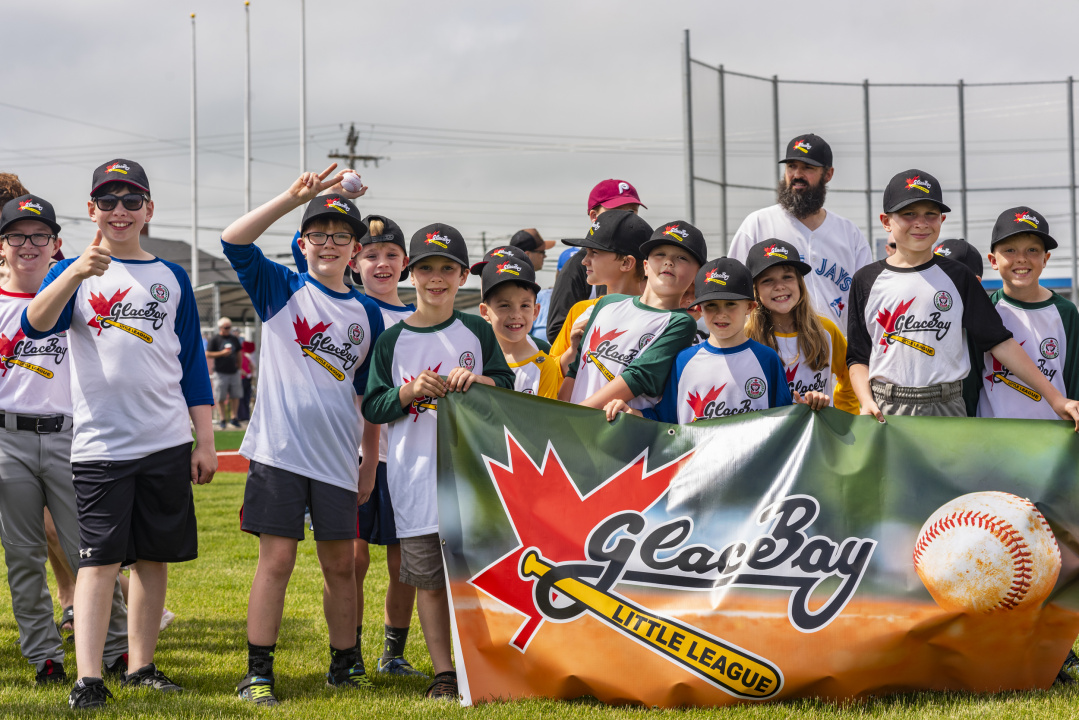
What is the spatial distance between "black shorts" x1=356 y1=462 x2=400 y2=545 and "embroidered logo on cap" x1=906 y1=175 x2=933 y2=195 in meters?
2.93

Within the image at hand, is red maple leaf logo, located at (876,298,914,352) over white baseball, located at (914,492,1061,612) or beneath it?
over

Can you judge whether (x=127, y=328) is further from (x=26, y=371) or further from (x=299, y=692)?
(x=299, y=692)

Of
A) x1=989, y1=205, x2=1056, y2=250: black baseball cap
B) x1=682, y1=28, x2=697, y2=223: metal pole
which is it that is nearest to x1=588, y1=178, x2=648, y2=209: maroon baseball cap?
x1=989, y1=205, x2=1056, y2=250: black baseball cap

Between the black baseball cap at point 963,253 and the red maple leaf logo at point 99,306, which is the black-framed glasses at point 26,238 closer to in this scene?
the red maple leaf logo at point 99,306

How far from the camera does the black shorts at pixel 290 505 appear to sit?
4.30 m

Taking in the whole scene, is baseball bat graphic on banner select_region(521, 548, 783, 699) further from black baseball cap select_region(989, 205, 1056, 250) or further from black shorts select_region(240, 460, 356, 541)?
black baseball cap select_region(989, 205, 1056, 250)

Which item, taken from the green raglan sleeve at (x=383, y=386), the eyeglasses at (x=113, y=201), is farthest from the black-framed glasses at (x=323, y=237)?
the eyeglasses at (x=113, y=201)

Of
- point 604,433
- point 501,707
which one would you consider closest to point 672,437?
point 604,433

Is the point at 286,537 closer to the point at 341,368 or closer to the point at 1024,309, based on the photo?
the point at 341,368

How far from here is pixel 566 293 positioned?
680 cm

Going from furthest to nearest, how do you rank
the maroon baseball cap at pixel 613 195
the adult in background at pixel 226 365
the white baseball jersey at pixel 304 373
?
the adult in background at pixel 226 365
the maroon baseball cap at pixel 613 195
the white baseball jersey at pixel 304 373

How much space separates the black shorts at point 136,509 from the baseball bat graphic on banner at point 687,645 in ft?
6.02

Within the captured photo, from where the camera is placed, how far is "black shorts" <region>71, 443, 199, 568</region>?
4281 mm

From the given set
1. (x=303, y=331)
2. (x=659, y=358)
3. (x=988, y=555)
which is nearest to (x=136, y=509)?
(x=303, y=331)
